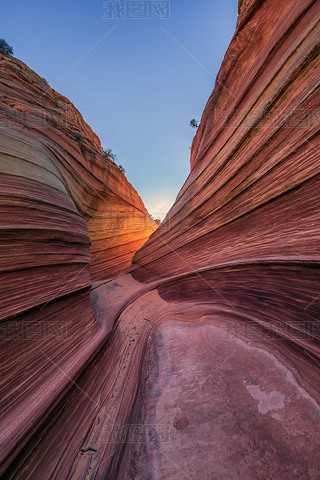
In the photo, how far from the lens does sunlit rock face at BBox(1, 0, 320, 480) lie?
1.09 metres

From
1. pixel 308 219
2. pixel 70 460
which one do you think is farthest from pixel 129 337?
pixel 308 219

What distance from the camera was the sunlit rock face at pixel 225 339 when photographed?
42.8 inches

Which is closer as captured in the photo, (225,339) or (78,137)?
(225,339)

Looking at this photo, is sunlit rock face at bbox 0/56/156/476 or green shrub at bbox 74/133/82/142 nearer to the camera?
sunlit rock face at bbox 0/56/156/476

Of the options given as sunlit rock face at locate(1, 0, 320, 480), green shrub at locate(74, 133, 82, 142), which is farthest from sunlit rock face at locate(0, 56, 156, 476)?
green shrub at locate(74, 133, 82, 142)

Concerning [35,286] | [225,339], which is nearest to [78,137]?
[35,286]

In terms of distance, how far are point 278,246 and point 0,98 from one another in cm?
588

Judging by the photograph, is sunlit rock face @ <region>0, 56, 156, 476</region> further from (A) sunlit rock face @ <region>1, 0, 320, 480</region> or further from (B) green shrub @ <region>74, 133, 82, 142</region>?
(B) green shrub @ <region>74, 133, 82, 142</region>

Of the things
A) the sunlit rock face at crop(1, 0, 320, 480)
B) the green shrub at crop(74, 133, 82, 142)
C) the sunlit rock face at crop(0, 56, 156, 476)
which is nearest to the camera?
the sunlit rock face at crop(1, 0, 320, 480)

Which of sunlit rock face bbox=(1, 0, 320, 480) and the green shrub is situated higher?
the green shrub

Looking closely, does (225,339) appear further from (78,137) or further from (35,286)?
(78,137)

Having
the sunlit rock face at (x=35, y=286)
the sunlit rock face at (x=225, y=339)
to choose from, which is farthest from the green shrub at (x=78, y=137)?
the sunlit rock face at (x=225, y=339)

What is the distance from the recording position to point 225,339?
195 cm

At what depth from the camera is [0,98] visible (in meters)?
3.76
